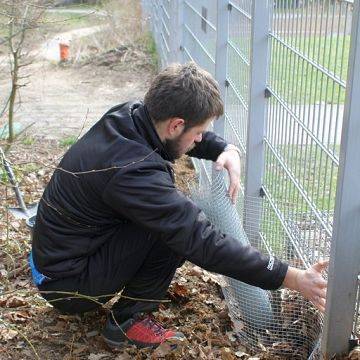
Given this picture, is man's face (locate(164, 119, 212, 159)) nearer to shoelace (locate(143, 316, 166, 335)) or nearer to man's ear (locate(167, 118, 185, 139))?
man's ear (locate(167, 118, 185, 139))

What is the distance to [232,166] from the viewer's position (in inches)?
133

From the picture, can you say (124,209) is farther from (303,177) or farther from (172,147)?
(303,177)

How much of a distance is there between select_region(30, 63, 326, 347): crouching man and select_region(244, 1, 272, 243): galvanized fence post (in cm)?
34

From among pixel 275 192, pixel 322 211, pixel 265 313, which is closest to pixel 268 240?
pixel 275 192

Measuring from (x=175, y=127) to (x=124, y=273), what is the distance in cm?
73

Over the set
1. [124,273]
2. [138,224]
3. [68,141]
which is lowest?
[68,141]

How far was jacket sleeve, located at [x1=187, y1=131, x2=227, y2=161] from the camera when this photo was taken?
355 cm

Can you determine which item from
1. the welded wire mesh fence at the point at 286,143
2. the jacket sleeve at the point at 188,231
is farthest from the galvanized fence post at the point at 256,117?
the jacket sleeve at the point at 188,231

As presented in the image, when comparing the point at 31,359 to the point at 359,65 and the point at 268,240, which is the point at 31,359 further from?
the point at 359,65

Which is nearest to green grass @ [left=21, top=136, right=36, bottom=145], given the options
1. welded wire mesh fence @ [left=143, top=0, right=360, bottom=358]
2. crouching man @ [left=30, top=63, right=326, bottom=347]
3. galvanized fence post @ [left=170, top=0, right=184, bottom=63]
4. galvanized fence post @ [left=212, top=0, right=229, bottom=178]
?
galvanized fence post @ [left=170, top=0, right=184, bottom=63]

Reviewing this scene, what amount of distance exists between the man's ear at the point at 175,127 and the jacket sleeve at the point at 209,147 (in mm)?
659

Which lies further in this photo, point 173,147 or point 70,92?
point 70,92

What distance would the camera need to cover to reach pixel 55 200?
9.92 feet

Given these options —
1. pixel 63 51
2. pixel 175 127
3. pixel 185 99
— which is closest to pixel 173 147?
pixel 175 127
